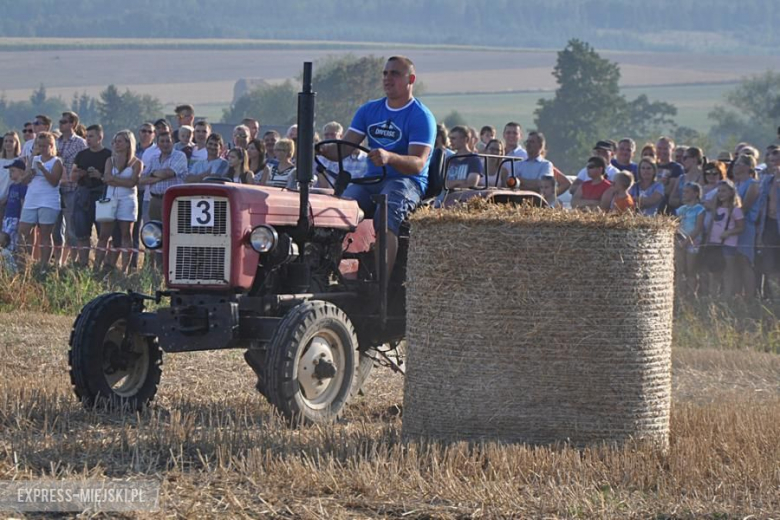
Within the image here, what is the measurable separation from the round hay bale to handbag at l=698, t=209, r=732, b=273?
286 inches

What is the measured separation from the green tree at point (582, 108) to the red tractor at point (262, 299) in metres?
75.4

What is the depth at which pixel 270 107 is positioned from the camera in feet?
352

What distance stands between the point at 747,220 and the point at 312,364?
7.32 meters

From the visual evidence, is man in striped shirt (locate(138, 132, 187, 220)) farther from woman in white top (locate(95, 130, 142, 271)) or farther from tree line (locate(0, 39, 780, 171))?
tree line (locate(0, 39, 780, 171))

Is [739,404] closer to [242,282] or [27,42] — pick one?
[242,282]

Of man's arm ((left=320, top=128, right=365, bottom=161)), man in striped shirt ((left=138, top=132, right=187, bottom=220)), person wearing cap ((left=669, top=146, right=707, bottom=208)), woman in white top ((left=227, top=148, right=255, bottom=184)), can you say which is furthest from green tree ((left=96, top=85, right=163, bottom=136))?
man's arm ((left=320, top=128, right=365, bottom=161))

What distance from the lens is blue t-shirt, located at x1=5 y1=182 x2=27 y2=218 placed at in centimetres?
1716

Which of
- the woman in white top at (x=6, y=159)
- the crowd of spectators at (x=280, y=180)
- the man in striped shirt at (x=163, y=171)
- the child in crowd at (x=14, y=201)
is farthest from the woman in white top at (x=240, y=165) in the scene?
the woman in white top at (x=6, y=159)

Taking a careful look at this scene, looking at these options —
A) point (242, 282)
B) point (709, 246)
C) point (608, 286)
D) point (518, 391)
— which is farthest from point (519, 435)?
point (709, 246)

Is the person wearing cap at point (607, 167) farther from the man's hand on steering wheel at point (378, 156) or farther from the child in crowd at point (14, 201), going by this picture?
the man's hand on steering wheel at point (378, 156)

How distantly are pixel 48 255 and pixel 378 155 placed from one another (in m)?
8.30

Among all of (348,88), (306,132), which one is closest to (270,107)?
(348,88)

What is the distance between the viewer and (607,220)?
737 centimetres

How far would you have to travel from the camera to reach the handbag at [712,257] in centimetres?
1458
